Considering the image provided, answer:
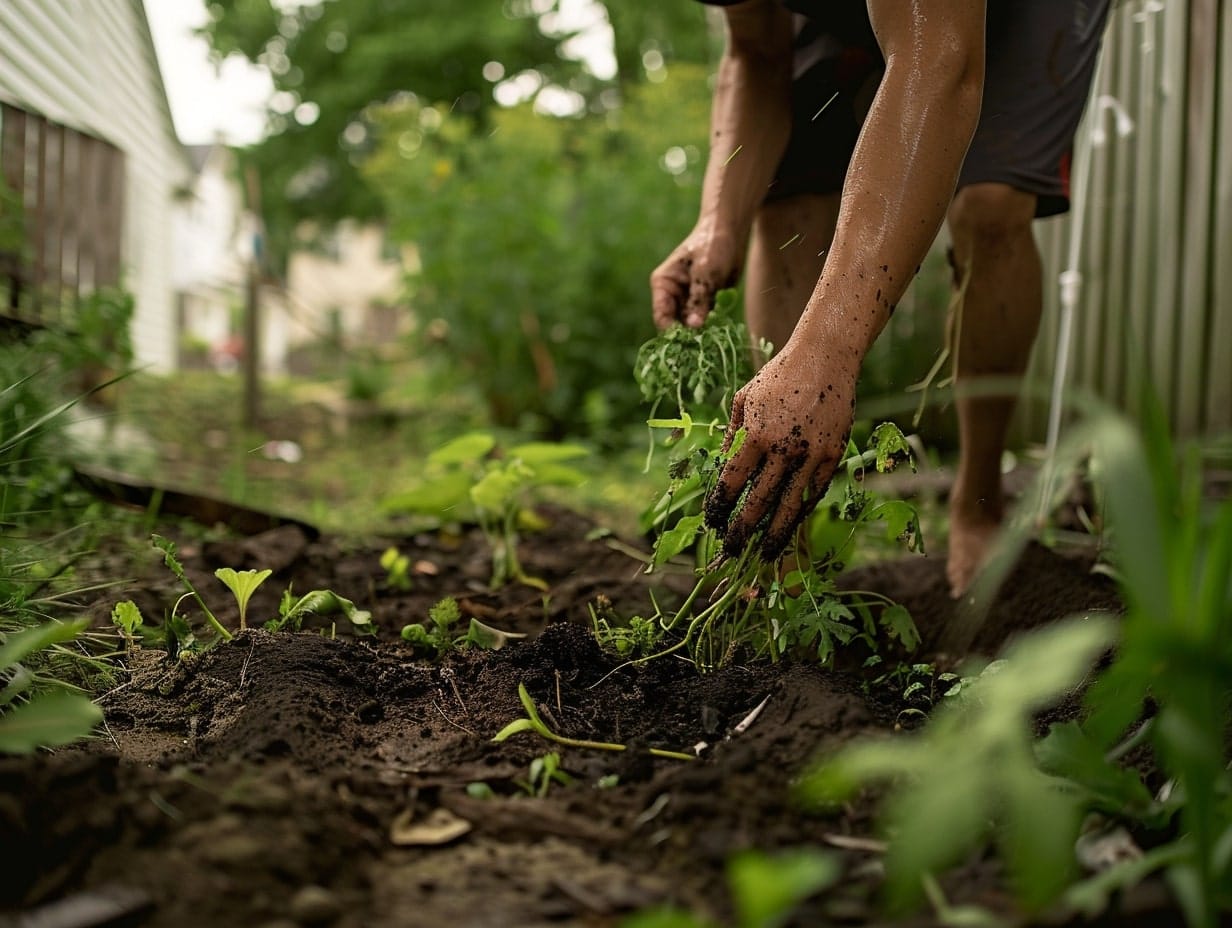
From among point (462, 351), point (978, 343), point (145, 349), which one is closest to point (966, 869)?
point (978, 343)

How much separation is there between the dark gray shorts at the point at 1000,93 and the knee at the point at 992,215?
0.02 meters

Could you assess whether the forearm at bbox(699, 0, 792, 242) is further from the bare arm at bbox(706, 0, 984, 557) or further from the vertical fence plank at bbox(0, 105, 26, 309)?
the vertical fence plank at bbox(0, 105, 26, 309)

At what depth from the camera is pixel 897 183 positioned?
1.37 m

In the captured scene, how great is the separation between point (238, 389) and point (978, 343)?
8176mm

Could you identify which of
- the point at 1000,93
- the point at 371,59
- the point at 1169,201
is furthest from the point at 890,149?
A: the point at 371,59

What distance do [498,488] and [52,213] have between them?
2.86 meters

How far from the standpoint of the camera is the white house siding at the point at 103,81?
281cm

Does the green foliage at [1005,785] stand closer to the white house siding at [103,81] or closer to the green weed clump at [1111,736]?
the green weed clump at [1111,736]

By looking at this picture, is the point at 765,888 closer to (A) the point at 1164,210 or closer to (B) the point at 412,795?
(B) the point at 412,795

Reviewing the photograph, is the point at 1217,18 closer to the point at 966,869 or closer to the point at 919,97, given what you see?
the point at 919,97

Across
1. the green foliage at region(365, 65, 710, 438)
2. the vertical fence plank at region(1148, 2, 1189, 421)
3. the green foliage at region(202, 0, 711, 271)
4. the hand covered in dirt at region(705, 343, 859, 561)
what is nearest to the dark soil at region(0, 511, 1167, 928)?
the hand covered in dirt at region(705, 343, 859, 561)

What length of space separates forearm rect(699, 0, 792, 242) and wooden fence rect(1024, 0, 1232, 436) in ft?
5.57

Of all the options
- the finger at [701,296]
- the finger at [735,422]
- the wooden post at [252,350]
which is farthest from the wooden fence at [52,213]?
the finger at [735,422]

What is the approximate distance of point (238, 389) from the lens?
361 inches
